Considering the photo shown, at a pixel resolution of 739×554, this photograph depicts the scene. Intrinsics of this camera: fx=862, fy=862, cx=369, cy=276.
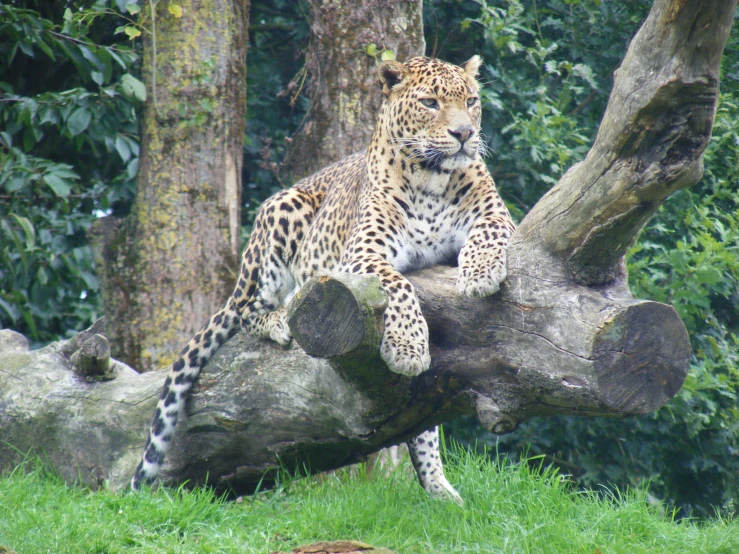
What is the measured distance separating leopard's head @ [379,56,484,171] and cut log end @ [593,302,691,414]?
1.85 meters

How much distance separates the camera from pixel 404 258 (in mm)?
5328

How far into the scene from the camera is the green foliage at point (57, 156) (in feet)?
24.2

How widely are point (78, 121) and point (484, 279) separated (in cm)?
452

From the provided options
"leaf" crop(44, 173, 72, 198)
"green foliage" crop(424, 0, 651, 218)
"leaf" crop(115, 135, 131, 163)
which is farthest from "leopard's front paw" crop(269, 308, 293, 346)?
"green foliage" crop(424, 0, 651, 218)

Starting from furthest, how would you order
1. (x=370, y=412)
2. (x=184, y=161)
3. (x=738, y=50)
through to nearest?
1. (x=738, y=50)
2. (x=184, y=161)
3. (x=370, y=412)

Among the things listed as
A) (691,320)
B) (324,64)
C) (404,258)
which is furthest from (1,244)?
(691,320)

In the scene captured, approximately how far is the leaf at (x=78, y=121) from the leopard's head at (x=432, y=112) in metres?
2.85

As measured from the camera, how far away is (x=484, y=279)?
13.8 ft

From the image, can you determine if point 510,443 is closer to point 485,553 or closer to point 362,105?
point 362,105

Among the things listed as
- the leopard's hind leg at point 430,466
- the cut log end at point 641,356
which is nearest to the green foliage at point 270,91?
the leopard's hind leg at point 430,466

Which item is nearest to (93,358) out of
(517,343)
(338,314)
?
(338,314)

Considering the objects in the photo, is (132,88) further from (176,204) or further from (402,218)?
(402,218)

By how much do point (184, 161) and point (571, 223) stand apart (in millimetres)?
4390

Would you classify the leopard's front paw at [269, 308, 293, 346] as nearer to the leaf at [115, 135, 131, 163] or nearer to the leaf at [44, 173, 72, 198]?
the leaf at [44, 173, 72, 198]
